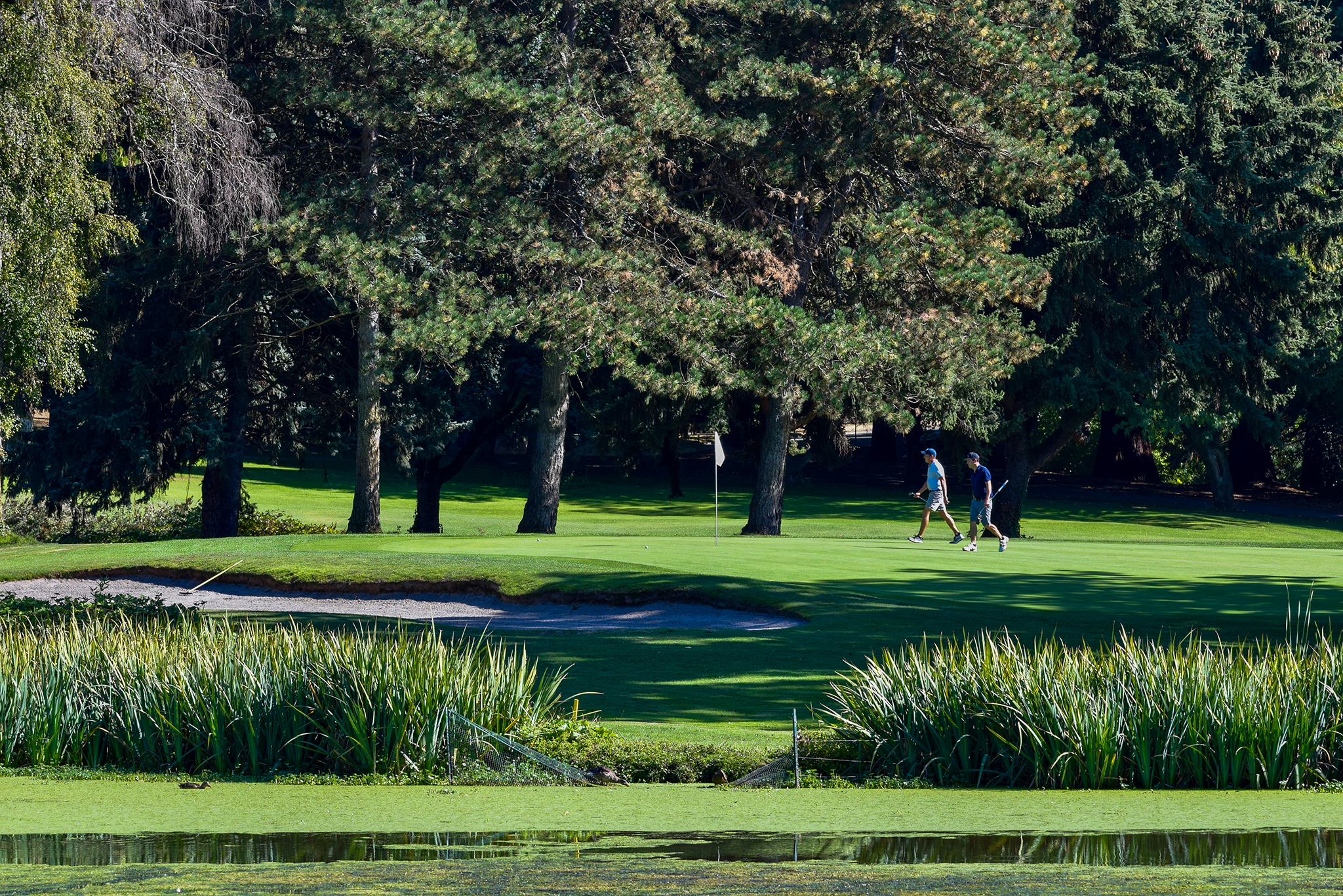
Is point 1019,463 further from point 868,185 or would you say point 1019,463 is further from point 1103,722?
point 1103,722

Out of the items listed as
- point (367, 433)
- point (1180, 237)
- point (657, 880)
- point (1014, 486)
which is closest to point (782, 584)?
point (657, 880)

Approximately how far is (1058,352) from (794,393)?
9.05 meters

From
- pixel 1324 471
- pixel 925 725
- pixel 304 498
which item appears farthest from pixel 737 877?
pixel 1324 471

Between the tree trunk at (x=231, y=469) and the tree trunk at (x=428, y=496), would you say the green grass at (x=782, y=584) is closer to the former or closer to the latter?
the tree trunk at (x=428, y=496)

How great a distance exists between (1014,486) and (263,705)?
34.4 metres

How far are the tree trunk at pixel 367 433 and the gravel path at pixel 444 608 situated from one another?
33.6ft

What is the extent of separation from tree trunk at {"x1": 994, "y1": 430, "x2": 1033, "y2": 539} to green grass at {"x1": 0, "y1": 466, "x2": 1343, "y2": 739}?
5186 mm

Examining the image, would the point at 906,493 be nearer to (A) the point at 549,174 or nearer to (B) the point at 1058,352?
(B) the point at 1058,352

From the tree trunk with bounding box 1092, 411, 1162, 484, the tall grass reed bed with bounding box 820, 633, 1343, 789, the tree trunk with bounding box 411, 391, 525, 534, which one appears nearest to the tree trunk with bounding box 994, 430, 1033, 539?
the tree trunk with bounding box 411, 391, 525, 534

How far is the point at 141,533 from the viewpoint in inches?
1468

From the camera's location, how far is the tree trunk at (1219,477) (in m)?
52.5

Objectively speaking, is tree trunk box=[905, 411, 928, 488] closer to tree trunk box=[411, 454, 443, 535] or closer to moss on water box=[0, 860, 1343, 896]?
tree trunk box=[411, 454, 443, 535]

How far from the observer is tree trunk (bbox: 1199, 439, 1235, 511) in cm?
5247

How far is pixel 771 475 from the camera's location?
3625cm
